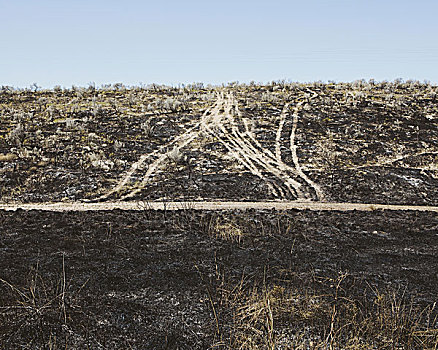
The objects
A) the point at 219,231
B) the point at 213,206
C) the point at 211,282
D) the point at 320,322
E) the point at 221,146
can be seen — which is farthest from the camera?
the point at 221,146

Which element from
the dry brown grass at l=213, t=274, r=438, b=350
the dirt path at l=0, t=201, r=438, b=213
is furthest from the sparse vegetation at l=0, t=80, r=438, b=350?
the dirt path at l=0, t=201, r=438, b=213

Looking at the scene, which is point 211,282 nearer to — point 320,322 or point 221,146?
point 320,322

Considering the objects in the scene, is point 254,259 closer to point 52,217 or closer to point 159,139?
point 52,217

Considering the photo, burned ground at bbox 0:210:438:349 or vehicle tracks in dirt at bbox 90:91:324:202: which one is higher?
vehicle tracks in dirt at bbox 90:91:324:202

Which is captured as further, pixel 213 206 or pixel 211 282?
pixel 213 206

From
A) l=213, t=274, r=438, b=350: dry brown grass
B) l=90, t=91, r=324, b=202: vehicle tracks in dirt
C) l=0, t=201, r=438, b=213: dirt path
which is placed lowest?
l=0, t=201, r=438, b=213: dirt path

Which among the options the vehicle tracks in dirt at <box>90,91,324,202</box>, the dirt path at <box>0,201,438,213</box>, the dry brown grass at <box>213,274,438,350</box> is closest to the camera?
the dry brown grass at <box>213,274,438,350</box>

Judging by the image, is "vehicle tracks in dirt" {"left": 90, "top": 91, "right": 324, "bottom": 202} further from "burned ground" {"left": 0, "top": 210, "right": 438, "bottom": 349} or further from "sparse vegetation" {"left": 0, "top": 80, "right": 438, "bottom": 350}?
"burned ground" {"left": 0, "top": 210, "right": 438, "bottom": 349}

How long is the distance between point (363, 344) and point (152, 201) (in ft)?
39.0

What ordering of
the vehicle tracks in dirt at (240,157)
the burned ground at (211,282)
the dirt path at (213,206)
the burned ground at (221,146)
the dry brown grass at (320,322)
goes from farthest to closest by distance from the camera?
the burned ground at (221,146) < the vehicle tracks in dirt at (240,157) < the dirt path at (213,206) < the burned ground at (211,282) < the dry brown grass at (320,322)

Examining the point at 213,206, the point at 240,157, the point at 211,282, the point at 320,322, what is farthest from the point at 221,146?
the point at 320,322

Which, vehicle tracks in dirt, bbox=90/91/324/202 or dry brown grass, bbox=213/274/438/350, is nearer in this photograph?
dry brown grass, bbox=213/274/438/350

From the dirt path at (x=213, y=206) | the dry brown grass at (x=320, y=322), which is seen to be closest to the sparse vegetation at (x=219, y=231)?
the dry brown grass at (x=320, y=322)

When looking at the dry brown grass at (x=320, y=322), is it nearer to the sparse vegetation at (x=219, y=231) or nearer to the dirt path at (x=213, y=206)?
the sparse vegetation at (x=219, y=231)
